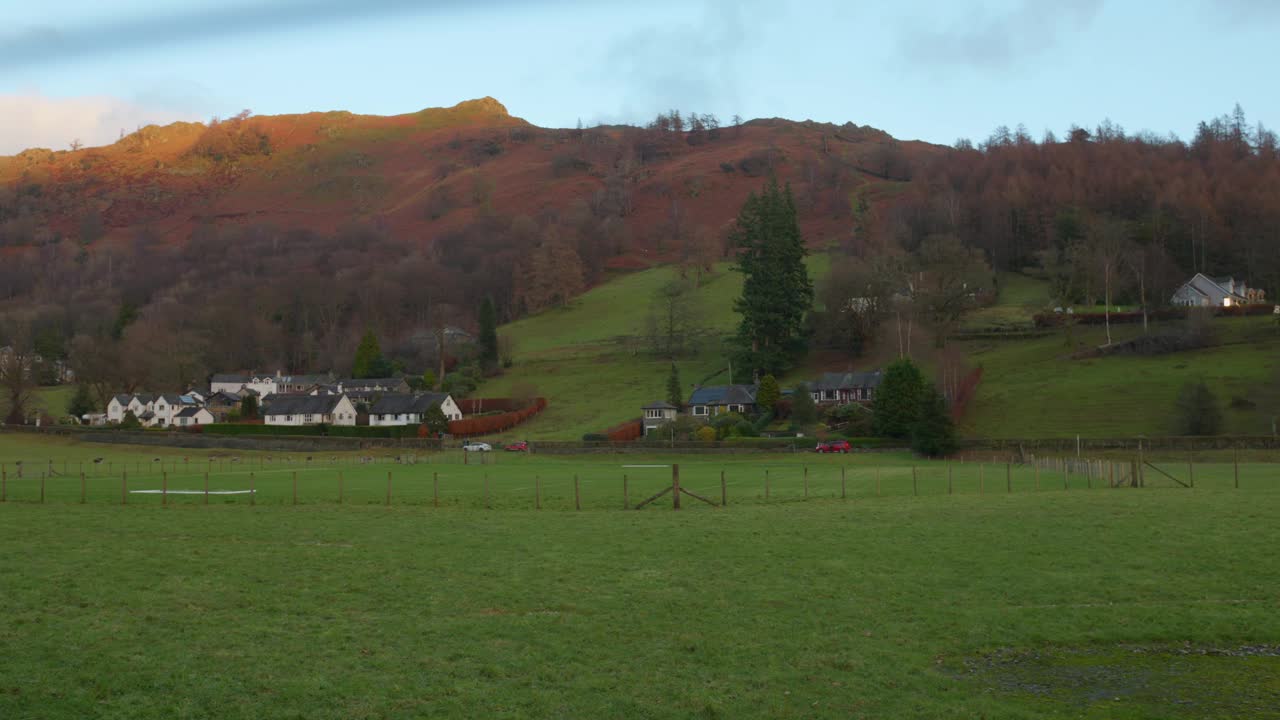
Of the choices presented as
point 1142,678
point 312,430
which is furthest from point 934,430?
point 312,430

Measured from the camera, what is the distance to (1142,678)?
12781 millimetres

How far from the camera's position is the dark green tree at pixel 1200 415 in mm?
64125

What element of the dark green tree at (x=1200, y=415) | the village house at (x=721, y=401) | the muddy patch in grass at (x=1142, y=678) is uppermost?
the village house at (x=721, y=401)

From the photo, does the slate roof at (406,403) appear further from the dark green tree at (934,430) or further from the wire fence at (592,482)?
the dark green tree at (934,430)

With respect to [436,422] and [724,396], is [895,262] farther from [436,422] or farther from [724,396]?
[436,422]

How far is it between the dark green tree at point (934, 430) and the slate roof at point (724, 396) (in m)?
27.0

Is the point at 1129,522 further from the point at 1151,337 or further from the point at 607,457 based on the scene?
the point at 1151,337

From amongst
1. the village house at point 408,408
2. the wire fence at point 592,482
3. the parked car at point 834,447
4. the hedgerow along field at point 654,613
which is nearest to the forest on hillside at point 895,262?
the village house at point 408,408

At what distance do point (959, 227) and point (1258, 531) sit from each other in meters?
125

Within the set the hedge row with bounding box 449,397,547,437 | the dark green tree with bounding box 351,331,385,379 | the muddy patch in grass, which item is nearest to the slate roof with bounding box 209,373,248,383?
the dark green tree with bounding box 351,331,385,379

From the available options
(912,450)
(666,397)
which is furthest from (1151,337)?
(666,397)

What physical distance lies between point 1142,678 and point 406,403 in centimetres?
9543

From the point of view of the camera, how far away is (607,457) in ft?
238

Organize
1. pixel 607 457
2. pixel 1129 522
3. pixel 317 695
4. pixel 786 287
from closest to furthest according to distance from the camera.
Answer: pixel 317 695, pixel 1129 522, pixel 607 457, pixel 786 287
